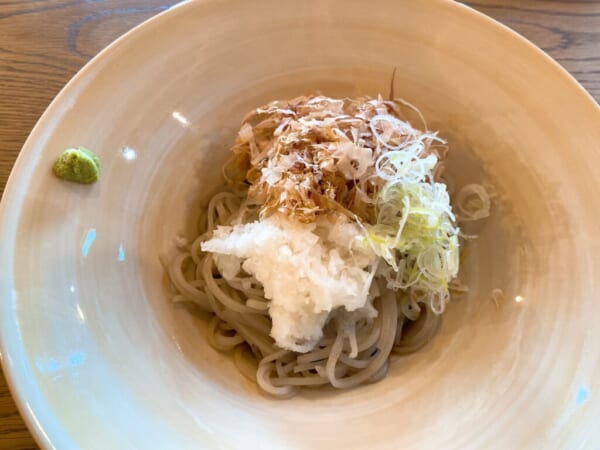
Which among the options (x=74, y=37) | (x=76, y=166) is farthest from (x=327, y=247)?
(x=74, y=37)

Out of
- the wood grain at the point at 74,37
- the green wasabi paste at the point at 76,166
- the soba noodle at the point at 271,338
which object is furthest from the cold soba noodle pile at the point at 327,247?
the wood grain at the point at 74,37

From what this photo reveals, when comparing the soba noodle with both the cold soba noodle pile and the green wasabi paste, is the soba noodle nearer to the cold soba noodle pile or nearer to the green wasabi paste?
the cold soba noodle pile

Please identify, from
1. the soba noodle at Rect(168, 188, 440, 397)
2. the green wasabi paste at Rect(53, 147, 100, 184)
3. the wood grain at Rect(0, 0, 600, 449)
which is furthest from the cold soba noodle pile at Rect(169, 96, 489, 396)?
the wood grain at Rect(0, 0, 600, 449)

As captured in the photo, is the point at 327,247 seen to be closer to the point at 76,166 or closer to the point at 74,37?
the point at 76,166

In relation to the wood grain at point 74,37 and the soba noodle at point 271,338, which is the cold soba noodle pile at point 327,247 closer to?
the soba noodle at point 271,338

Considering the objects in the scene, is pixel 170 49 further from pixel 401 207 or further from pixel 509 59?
pixel 509 59

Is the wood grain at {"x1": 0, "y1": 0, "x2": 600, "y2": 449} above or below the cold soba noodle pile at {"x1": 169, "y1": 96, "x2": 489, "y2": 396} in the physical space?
above

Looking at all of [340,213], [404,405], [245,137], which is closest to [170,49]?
[245,137]
